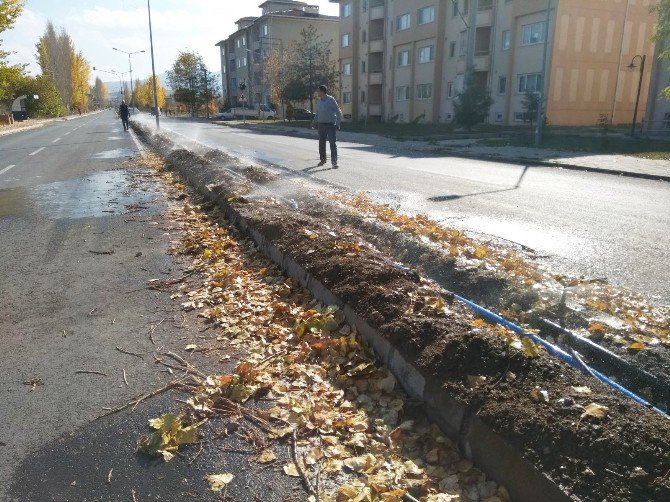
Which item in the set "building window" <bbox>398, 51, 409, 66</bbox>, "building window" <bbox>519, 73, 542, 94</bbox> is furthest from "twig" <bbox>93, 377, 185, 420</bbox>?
"building window" <bbox>398, 51, 409, 66</bbox>

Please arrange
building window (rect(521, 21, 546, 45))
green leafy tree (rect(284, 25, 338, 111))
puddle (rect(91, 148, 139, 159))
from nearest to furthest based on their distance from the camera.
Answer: puddle (rect(91, 148, 139, 159)) < building window (rect(521, 21, 546, 45)) < green leafy tree (rect(284, 25, 338, 111))

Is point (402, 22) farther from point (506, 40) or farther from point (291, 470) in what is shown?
point (291, 470)

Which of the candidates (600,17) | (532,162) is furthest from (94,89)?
(532,162)

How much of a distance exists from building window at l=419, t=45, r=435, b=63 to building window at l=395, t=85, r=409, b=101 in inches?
115

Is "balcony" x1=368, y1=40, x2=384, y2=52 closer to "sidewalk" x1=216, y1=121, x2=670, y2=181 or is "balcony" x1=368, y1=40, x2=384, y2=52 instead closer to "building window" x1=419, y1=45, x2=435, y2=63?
"building window" x1=419, y1=45, x2=435, y2=63

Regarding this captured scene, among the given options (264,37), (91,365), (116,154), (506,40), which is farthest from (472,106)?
(264,37)

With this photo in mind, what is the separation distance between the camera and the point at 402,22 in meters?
46.2

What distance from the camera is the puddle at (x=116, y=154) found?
1889 cm

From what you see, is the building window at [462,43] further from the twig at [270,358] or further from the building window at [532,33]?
the twig at [270,358]

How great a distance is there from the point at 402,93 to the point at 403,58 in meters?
2.99

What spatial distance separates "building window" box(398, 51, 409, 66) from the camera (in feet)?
151

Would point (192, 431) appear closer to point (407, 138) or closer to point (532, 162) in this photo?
point (532, 162)

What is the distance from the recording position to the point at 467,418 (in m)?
2.49

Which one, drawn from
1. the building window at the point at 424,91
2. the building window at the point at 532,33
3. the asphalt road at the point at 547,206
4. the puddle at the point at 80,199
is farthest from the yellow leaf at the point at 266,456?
the building window at the point at 424,91
